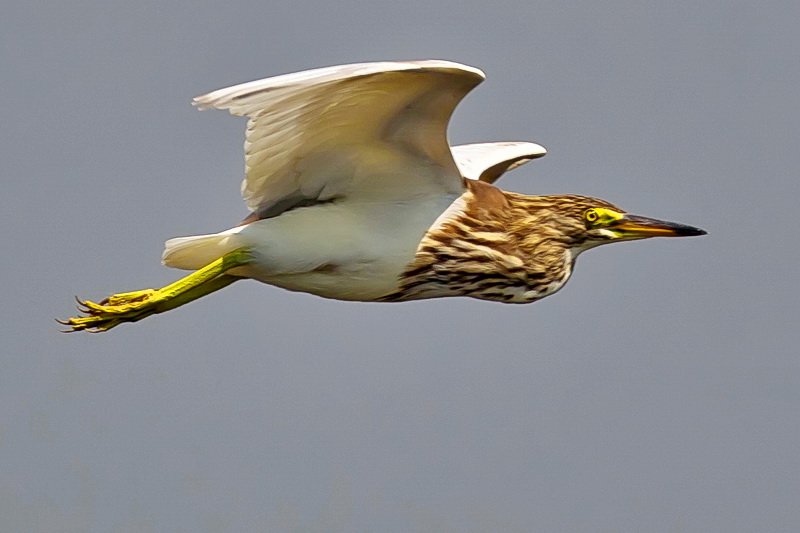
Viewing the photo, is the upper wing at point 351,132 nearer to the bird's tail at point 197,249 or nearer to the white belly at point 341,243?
the white belly at point 341,243

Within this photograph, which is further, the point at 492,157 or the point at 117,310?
the point at 492,157

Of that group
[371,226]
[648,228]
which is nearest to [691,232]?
[648,228]

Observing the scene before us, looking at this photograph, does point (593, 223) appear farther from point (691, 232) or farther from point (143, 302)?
point (143, 302)

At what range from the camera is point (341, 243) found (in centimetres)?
1155

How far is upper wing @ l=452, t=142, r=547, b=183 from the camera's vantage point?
13289 mm

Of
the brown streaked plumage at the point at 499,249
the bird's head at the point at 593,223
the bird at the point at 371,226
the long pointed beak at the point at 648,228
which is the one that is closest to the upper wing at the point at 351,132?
the bird at the point at 371,226

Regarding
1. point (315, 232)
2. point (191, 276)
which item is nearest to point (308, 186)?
point (315, 232)

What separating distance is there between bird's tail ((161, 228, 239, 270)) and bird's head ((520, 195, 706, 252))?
7.26 ft

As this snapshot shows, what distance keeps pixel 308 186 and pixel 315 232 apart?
1.05ft

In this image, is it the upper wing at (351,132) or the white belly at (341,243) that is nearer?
the upper wing at (351,132)

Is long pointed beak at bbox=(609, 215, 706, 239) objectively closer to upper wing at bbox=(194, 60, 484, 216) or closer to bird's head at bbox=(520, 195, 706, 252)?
bird's head at bbox=(520, 195, 706, 252)

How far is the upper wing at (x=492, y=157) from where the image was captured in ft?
43.6

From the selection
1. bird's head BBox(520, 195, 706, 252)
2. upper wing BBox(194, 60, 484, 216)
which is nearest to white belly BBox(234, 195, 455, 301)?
upper wing BBox(194, 60, 484, 216)

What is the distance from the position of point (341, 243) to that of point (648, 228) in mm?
2495
